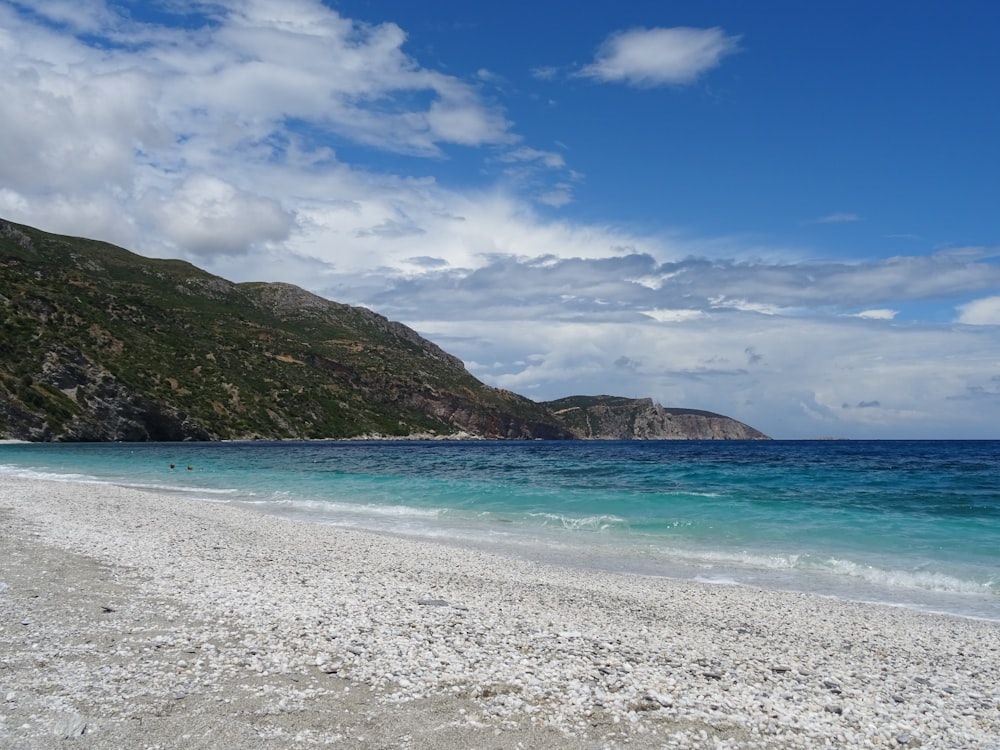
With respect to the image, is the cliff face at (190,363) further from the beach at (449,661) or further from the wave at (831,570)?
the wave at (831,570)

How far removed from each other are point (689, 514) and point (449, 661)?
1901 cm

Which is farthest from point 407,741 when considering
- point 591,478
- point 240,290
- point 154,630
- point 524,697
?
point 240,290

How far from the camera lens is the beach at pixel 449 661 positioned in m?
6.08

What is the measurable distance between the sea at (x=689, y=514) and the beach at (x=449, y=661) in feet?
11.0

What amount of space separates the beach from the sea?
3.35 m

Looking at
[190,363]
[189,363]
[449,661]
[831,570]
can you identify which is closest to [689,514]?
[831,570]

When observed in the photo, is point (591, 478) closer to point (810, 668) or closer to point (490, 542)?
point (490, 542)

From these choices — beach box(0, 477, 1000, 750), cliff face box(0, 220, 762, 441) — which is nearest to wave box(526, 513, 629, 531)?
beach box(0, 477, 1000, 750)

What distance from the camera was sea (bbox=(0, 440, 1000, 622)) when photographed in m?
16.4

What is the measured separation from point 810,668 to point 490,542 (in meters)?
12.6

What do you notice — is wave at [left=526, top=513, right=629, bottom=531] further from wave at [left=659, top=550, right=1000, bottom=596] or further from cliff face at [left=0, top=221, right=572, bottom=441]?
cliff face at [left=0, top=221, right=572, bottom=441]

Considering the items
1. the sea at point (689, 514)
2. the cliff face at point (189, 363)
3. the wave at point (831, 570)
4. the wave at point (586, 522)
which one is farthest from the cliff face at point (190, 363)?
the wave at point (831, 570)

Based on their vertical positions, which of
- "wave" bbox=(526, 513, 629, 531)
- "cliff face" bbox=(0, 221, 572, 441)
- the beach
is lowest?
"wave" bbox=(526, 513, 629, 531)

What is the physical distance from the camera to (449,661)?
25.3 ft
